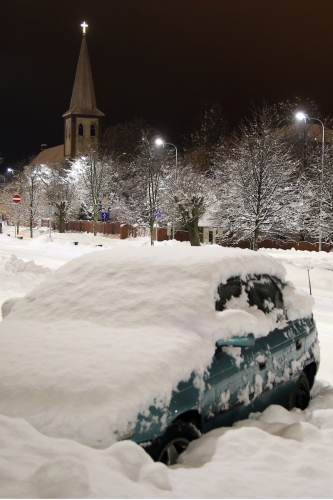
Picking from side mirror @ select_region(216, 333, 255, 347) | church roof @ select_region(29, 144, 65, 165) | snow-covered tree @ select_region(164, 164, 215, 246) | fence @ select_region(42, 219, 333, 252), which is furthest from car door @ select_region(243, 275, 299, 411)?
church roof @ select_region(29, 144, 65, 165)

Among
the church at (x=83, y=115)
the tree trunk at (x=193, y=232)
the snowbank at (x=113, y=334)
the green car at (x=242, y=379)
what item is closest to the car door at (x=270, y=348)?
the green car at (x=242, y=379)

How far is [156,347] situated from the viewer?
4156 millimetres

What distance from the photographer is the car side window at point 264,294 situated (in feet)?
17.8

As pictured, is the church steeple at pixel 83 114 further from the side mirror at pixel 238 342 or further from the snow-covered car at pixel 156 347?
the side mirror at pixel 238 342

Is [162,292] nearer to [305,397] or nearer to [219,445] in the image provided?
[219,445]

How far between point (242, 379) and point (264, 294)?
1221mm

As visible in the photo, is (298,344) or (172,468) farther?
(298,344)

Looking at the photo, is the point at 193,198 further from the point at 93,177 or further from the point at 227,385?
the point at 227,385

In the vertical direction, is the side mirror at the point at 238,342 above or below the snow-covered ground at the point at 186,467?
above

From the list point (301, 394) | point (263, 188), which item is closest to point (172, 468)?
point (301, 394)

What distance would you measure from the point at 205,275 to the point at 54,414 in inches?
83.6

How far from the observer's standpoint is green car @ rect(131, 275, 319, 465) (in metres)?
3.71

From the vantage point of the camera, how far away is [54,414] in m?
3.41

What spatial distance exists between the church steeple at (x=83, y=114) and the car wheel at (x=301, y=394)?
294 ft
